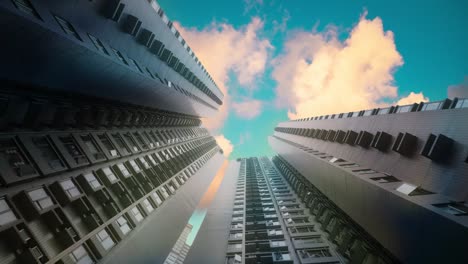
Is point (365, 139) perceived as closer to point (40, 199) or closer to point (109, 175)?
point (109, 175)

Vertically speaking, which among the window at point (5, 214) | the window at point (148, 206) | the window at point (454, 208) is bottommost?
the window at point (148, 206)

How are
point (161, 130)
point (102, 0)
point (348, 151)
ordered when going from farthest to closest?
point (161, 130)
point (348, 151)
point (102, 0)

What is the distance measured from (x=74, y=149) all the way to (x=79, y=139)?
4.01 ft

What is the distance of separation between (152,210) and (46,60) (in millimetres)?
18299

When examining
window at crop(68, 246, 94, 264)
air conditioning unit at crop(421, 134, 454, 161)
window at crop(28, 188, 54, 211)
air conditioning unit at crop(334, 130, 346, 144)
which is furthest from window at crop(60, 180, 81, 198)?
air conditioning unit at crop(334, 130, 346, 144)

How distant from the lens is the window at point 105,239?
1859cm

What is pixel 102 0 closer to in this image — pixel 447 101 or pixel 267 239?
pixel 447 101

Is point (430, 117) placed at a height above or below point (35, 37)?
above

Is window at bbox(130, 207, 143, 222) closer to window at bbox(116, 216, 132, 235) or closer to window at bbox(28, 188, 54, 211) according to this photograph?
window at bbox(116, 216, 132, 235)

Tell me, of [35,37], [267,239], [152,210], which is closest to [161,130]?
[152,210]

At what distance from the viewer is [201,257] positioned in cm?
3872

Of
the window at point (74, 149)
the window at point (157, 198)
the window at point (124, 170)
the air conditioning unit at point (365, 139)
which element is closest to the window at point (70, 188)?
the window at point (74, 149)

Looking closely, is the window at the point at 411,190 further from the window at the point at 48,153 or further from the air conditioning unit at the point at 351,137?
the window at the point at 48,153

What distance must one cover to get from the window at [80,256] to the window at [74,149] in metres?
7.07
